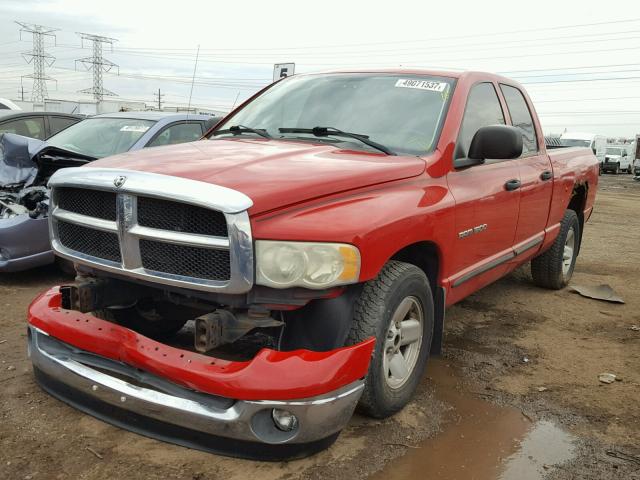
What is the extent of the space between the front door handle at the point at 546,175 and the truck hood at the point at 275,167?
1.89 meters

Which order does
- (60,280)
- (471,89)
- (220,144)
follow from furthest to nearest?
(60,280) < (471,89) < (220,144)

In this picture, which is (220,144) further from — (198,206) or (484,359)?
(484,359)

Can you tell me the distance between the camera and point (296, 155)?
3.12 m

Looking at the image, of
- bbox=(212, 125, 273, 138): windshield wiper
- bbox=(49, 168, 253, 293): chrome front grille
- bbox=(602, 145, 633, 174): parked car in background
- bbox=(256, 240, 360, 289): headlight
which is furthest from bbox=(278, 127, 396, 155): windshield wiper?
bbox=(602, 145, 633, 174): parked car in background

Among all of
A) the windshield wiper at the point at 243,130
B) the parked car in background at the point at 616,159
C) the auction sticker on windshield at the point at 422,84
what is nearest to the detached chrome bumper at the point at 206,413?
the windshield wiper at the point at 243,130

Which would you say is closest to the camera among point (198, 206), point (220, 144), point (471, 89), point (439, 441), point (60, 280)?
point (198, 206)

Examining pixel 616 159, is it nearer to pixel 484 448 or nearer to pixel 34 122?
pixel 34 122

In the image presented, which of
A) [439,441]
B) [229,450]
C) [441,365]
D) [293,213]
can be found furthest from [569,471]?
[293,213]

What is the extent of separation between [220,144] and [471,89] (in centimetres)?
169

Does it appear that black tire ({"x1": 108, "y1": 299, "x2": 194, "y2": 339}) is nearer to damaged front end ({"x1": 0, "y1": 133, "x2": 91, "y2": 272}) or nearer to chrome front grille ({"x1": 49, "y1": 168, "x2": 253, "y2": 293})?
chrome front grille ({"x1": 49, "y1": 168, "x2": 253, "y2": 293})

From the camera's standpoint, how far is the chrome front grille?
242 centimetres

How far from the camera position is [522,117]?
4.98 meters

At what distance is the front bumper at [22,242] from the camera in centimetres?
519

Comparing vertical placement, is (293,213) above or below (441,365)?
above
